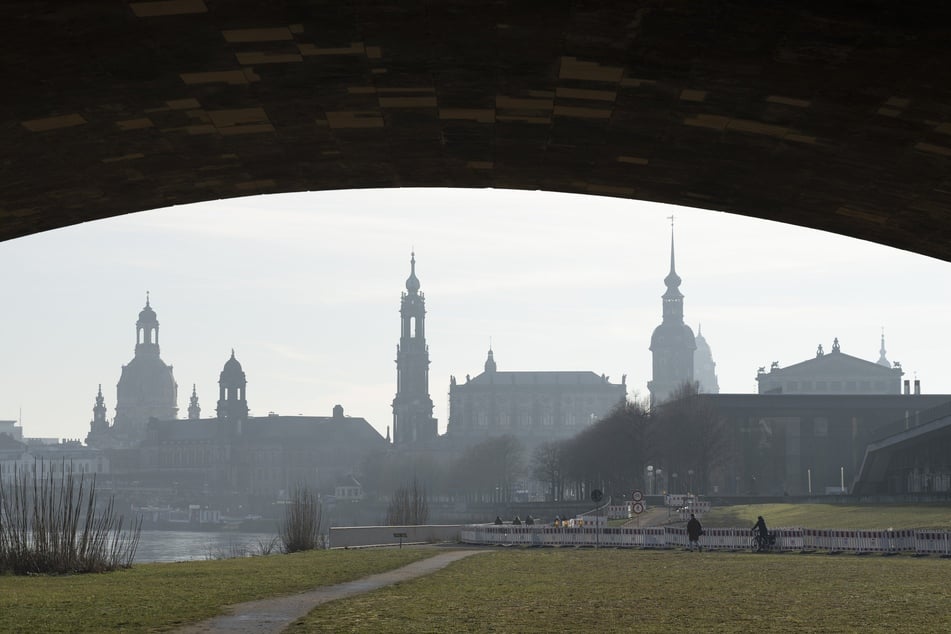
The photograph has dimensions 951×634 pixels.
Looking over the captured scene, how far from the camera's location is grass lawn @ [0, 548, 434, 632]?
23.0 metres

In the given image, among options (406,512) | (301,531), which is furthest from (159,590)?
(406,512)

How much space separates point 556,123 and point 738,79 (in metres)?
2.46

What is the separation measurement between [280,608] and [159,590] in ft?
22.0

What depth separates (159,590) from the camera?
30.7 meters

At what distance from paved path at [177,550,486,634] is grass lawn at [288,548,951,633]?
1.60ft

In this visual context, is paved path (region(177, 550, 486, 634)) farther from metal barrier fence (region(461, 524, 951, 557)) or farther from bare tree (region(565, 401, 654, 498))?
bare tree (region(565, 401, 654, 498))

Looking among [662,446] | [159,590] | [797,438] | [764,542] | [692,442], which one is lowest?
[159,590]

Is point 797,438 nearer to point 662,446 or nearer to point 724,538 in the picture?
point 662,446

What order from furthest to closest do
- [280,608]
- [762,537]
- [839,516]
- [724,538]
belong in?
[839,516], [724,538], [762,537], [280,608]

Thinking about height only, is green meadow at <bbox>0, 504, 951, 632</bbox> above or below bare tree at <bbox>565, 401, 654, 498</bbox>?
below

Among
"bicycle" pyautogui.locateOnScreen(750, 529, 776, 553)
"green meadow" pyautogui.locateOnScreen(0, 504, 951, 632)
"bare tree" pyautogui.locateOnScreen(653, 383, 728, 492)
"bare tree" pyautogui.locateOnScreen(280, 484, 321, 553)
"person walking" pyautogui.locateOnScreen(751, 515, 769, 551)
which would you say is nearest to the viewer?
"green meadow" pyautogui.locateOnScreen(0, 504, 951, 632)

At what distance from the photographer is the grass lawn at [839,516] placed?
65438 mm

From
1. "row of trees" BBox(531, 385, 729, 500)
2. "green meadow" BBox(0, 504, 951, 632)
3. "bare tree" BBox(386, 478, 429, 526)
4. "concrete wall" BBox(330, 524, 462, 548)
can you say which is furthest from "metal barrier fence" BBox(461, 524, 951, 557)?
"row of trees" BBox(531, 385, 729, 500)

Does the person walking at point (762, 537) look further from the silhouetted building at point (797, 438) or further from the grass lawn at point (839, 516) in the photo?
the silhouetted building at point (797, 438)
